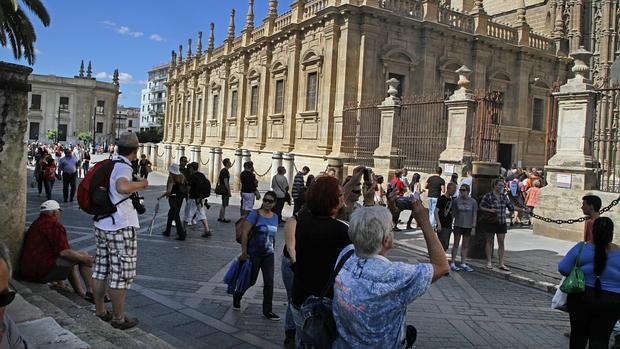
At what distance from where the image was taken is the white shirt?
4.42 meters

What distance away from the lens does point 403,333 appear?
107 inches

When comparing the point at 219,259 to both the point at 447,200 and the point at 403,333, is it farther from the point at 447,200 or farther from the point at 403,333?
the point at 403,333

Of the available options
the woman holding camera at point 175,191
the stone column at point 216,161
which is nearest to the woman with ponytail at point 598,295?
the woman holding camera at point 175,191

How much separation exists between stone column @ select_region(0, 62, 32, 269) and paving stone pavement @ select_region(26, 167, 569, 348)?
1516mm

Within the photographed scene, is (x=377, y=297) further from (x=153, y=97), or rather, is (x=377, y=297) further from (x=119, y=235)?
(x=153, y=97)

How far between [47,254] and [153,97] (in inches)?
4767

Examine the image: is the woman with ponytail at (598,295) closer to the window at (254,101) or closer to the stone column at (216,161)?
the stone column at (216,161)

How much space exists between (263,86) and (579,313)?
24326mm

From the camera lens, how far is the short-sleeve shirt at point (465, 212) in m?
8.53

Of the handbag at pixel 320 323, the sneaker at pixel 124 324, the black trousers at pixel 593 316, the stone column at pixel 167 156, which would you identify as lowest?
the sneaker at pixel 124 324

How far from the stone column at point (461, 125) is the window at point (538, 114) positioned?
15.3 m

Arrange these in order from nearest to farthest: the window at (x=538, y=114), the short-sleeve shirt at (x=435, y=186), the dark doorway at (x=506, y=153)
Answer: the short-sleeve shirt at (x=435, y=186), the dark doorway at (x=506, y=153), the window at (x=538, y=114)

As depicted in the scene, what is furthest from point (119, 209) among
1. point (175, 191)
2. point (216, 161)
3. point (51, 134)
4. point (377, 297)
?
point (51, 134)

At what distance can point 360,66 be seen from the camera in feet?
68.1
